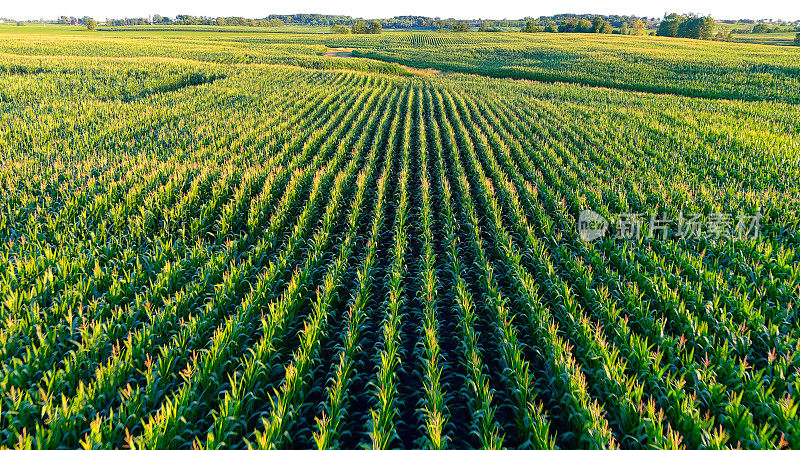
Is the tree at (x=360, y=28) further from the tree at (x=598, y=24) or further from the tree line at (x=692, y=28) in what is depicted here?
the tree line at (x=692, y=28)

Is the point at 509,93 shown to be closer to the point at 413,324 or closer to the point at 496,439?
the point at 413,324

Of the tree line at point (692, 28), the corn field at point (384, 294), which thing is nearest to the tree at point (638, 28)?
the tree line at point (692, 28)

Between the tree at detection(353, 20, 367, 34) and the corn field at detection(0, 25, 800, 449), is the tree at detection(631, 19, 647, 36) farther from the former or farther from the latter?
the corn field at detection(0, 25, 800, 449)

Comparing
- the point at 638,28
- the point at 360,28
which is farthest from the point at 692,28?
the point at 360,28
